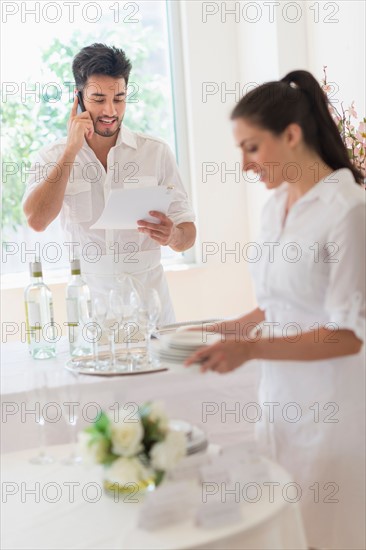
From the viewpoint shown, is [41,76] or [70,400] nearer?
[70,400]

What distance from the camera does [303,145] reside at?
1.65 metres

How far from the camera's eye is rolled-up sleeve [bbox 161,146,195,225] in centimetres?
283

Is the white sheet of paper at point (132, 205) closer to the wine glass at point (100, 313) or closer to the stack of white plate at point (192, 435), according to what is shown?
the wine glass at point (100, 313)

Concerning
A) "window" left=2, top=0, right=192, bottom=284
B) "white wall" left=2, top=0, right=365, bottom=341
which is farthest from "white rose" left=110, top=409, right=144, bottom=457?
"window" left=2, top=0, right=192, bottom=284

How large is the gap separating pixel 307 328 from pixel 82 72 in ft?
5.02

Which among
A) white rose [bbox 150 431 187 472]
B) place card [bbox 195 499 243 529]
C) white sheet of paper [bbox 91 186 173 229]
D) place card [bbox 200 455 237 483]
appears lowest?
place card [bbox 195 499 243 529]

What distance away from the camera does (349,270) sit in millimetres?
1509

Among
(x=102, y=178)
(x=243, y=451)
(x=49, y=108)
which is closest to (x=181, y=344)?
(x=243, y=451)

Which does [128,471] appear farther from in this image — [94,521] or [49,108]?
[49,108]

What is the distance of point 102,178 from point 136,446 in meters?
1.55

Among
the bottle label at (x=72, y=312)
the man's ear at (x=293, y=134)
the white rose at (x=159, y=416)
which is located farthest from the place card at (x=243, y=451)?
the bottle label at (x=72, y=312)

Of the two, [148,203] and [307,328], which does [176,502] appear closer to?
[307,328]

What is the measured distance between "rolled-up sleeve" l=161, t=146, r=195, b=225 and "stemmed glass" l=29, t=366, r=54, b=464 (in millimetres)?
1032

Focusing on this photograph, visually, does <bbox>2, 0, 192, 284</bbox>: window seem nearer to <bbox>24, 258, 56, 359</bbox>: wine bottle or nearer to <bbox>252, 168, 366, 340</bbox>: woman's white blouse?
<bbox>24, 258, 56, 359</bbox>: wine bottle
